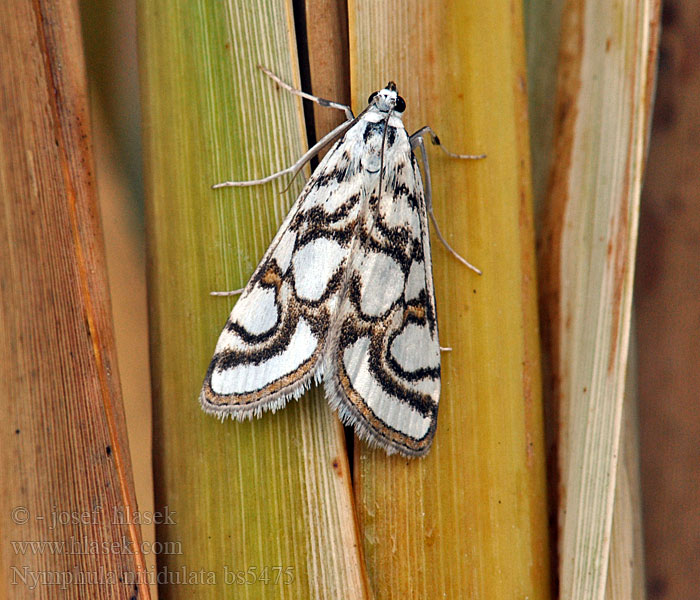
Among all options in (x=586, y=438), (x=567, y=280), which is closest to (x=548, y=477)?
(x=586, y=438)

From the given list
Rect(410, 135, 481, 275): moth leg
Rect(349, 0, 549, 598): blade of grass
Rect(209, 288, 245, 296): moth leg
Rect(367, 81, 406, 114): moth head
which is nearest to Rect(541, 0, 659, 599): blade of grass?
Rect(349, 0, 549, 598): blade of grass

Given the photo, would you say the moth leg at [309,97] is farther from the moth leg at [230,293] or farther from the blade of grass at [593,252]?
the blade of grass at [593,252]

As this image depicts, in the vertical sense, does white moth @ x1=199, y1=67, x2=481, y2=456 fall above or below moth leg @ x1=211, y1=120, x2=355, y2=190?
below

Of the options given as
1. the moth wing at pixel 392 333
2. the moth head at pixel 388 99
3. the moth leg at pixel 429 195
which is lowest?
the moth wing at pixel 392 333

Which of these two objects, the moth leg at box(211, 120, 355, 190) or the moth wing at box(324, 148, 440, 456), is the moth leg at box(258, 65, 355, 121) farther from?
the moth wing at box(324, 148, 440, 456)

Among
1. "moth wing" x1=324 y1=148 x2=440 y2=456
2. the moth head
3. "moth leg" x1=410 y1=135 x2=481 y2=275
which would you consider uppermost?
the moth head

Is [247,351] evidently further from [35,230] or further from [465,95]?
[465,95]

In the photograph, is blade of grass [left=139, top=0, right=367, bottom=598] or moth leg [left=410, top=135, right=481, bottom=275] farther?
moth leg [left=410, top=135, right=481, bottom=275]

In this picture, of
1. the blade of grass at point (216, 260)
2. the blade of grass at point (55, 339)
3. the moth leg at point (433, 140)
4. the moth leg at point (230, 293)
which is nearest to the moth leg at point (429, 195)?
the moth leg at point (433, 140)
